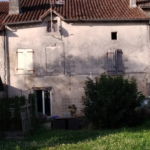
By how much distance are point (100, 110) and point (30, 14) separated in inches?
303

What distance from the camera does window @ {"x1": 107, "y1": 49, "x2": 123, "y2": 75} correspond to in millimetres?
16375

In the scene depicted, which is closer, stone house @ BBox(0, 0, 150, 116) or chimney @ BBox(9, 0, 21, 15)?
stone house @ BBox(0, 0, 150, 116)

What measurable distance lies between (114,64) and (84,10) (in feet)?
12.8

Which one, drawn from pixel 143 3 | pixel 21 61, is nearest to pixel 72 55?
pixel 21 61

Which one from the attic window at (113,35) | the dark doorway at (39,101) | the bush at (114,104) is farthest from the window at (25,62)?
the attic window at (113,35)

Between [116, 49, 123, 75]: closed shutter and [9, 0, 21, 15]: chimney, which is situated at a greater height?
[9, 0, 21, 15]: chimney

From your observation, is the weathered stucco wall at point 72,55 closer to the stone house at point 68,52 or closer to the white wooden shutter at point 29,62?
the stone house at point 68,52

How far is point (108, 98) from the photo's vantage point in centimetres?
1277

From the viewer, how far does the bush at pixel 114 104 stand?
1278cm

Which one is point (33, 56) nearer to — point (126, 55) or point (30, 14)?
Result: point (30, 14)

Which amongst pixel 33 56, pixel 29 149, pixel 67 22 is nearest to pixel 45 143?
pixel 29 149

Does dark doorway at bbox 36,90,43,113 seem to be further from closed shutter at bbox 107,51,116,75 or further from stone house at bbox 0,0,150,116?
closed shutter at bbox 107,51,116,75

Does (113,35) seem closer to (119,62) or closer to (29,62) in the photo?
(119,62)

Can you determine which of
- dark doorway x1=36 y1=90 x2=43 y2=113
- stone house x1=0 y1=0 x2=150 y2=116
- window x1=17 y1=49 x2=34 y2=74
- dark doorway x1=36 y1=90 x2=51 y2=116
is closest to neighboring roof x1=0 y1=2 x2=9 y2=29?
stone house x1=0 y1=0 x2=150 y2=116
